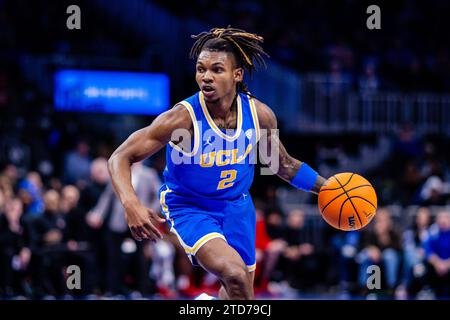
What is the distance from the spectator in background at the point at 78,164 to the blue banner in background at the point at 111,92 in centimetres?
108

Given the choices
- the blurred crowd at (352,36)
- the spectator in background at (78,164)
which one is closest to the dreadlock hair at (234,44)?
the spectator in background at (78,164)

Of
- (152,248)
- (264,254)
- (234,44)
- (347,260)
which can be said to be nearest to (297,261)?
(264,254)

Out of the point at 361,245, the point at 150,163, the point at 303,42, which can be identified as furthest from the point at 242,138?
the point at 303,42

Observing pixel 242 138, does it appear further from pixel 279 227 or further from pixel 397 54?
pixel 397 54

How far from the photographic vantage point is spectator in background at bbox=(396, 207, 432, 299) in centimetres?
1207

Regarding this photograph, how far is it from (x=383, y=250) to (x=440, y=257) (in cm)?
82

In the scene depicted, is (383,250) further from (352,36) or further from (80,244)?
(352,36)

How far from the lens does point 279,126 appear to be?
16.3 meters

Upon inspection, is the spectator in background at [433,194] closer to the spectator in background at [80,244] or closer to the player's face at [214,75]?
the spectator in background at [80,244]

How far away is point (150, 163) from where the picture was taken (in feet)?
49.7

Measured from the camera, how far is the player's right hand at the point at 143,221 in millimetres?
4949

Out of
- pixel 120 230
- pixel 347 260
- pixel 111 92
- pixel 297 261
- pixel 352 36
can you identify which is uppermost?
pixel 352 36

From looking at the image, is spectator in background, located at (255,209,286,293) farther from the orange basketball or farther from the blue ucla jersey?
the blue ucla jersey

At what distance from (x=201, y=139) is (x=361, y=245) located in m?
7.23
